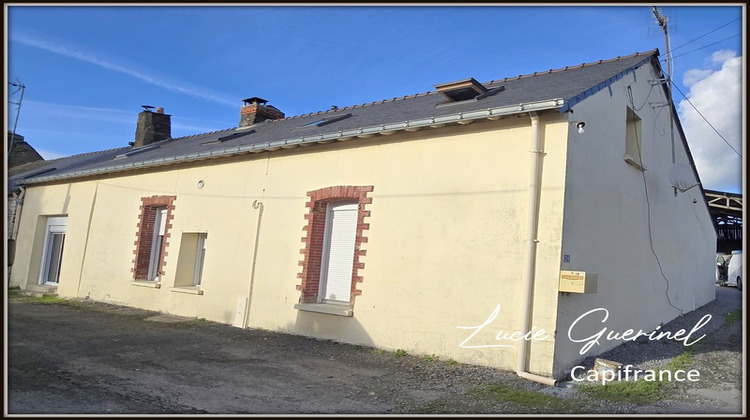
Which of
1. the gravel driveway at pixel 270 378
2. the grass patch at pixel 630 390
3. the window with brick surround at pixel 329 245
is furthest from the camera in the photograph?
the window with brick surround at pixel 329 245

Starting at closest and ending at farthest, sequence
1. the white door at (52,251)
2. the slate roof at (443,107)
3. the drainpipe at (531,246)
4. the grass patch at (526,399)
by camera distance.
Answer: the grass patch at (526,399)
the drainpipe at (531,246)
the slate roof at (443,107)
the white door at (52,251)

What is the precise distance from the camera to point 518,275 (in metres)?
6.25

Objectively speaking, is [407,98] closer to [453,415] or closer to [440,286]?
[440,286]

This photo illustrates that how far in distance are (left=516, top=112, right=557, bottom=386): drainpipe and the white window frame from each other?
8.50 metres

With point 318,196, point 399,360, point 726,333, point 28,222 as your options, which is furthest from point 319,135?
point 28,222

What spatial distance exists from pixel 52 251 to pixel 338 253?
1053 centimetres

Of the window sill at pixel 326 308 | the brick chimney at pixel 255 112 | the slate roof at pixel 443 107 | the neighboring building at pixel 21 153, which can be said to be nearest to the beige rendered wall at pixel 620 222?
the slate roof at pixel 443 107

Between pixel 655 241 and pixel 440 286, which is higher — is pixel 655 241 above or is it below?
above

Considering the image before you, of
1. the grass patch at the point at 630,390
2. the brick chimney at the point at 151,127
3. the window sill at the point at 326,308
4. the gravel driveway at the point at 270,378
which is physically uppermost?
the brick chimney at the point at 151,127

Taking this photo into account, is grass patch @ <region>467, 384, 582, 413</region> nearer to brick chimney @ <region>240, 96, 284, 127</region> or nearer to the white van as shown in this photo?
brick chimney @ <region>240, 96, 284, 127</region>

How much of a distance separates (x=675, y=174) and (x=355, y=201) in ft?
19.5

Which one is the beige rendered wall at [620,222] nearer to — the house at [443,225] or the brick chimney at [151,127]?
the house at [443,225]

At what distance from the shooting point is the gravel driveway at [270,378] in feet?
15.3

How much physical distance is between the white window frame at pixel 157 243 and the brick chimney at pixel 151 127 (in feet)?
20.5
